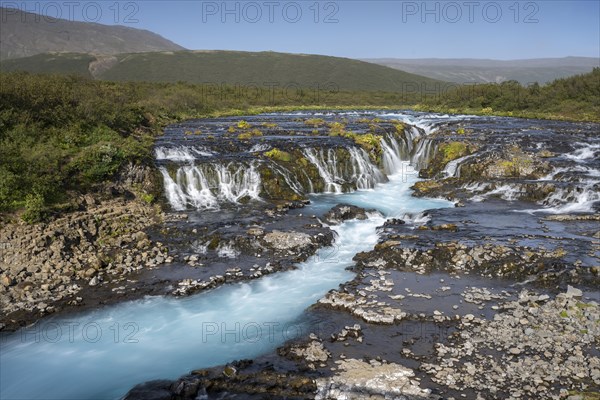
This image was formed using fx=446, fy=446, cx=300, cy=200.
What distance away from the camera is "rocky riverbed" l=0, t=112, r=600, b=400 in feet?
31.4

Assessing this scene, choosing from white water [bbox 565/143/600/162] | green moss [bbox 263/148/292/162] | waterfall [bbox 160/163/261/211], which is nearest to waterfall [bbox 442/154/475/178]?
white water [bbox 565/143/600/162]

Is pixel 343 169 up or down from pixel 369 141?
down

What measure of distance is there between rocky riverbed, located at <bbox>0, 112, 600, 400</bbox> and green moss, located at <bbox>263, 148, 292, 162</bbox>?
9 centimetres

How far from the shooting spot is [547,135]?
34.5 metres

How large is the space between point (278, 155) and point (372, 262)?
44.0 ft

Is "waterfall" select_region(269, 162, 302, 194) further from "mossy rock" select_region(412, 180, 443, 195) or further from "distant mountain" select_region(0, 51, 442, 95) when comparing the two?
"distant mountain" select_region(0, 51, 442, 95)

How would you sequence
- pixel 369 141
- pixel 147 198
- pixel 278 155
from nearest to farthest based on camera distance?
pixel 147 198
pixel 278 155
pixel 369 141

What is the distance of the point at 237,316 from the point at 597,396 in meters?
8.74

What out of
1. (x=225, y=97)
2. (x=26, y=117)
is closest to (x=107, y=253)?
(x=26, y=117)

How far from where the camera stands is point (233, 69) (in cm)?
14700

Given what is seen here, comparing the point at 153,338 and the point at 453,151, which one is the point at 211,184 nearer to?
the point at 153,338

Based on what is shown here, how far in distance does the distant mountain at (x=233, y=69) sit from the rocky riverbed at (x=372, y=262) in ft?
341

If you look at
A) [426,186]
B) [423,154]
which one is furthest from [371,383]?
[423,154]

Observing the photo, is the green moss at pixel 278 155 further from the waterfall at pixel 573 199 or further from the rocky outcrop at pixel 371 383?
the rocky outcrop at pixel 371 383
